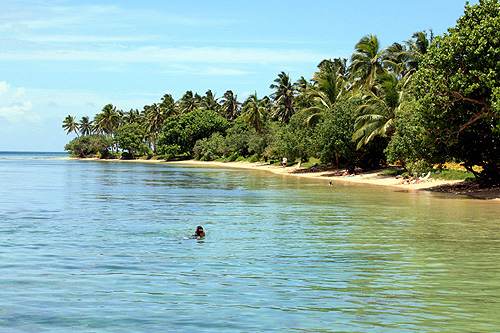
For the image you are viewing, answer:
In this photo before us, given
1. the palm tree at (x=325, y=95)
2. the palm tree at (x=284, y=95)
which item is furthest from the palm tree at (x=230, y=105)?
the palm tree at (x=325, y=95)

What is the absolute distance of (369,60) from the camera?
56.8 m

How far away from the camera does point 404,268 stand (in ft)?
37.6

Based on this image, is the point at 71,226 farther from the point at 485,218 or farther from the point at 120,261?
the point at 485,218

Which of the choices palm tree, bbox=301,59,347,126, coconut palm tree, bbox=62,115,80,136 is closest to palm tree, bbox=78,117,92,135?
coconut palm tree, bbox=62,115,80,136

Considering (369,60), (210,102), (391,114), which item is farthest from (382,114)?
(210,102)

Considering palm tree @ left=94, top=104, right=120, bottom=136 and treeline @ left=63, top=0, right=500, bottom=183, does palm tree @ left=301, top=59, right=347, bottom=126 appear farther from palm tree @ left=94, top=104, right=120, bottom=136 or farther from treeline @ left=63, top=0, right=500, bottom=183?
Answer: palm tree @ left=94, top=104, right=120, bottom=136

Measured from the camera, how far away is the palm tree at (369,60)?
56.5 m

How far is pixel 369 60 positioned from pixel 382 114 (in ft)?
37.9

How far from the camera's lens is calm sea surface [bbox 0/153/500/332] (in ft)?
25.5

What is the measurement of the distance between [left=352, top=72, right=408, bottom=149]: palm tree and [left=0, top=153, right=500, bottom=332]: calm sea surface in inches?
953

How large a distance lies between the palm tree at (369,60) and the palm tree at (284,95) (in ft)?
107

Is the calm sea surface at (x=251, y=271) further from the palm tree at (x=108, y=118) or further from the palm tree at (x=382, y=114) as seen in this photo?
→ the palm tree at (x=108, y=118)

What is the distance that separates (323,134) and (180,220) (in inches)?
1379

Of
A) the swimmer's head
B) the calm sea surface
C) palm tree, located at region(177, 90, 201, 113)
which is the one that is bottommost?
the calm sea surface
